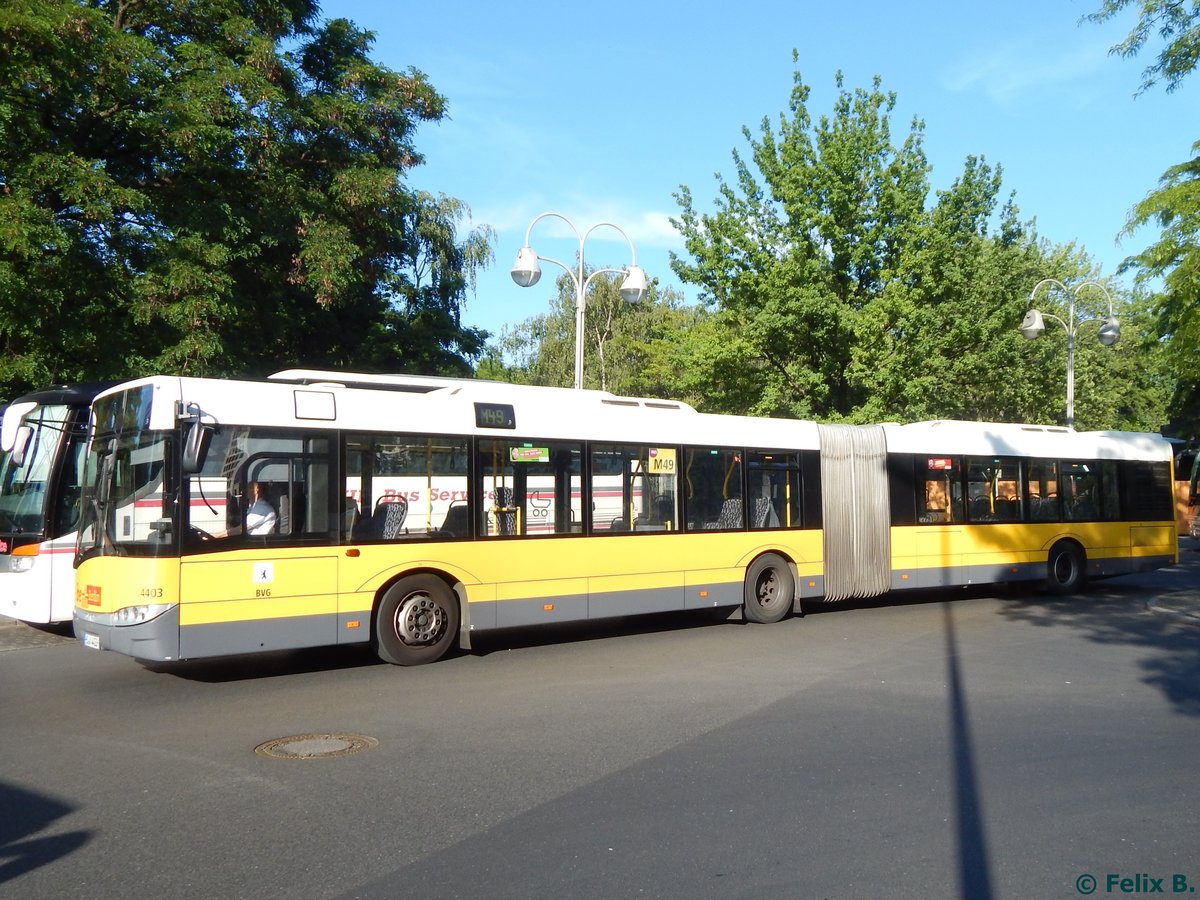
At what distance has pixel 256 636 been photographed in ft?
33.4

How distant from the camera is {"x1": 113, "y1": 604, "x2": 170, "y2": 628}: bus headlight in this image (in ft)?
31.3

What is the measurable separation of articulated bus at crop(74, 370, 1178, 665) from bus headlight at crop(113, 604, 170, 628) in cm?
2

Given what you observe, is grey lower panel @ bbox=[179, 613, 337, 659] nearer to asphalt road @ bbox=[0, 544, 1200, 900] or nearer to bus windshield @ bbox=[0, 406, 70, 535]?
asphalt road @ bbox=[0, 544, 1200, 900]

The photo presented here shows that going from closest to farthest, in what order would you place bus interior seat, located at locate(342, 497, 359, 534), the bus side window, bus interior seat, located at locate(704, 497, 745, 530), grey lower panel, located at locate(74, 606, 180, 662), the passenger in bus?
grey lower panel, located at locate(74, 606, 180, 662), the passenger in bus, bus interior seat, located at locate(342, 497, 359, 534), bus interior seat, located at locate(704, 497, 745, 530), the bus side window

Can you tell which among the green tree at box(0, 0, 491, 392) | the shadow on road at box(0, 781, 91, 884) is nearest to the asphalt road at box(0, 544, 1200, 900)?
the shadow on road at box(0, 781, 91, 884)

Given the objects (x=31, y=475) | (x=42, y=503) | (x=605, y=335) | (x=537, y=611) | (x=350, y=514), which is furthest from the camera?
(x=605, y=335)

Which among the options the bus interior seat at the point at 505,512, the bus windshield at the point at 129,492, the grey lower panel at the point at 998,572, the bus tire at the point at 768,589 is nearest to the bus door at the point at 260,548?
the bus windshield at the point at 129,492

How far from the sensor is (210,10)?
1955cm

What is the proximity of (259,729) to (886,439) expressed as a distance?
452 inches

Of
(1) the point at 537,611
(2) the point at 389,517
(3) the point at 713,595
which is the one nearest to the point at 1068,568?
(3) the point at 713,595

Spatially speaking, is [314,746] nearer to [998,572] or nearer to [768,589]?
[768,589]

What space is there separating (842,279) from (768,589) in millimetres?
12984

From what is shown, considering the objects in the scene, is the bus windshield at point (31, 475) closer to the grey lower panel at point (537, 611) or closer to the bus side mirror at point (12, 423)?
the bus side mirror at point (12, 423)

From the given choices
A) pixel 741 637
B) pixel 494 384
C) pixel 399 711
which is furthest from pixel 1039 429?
pixel 399 711
